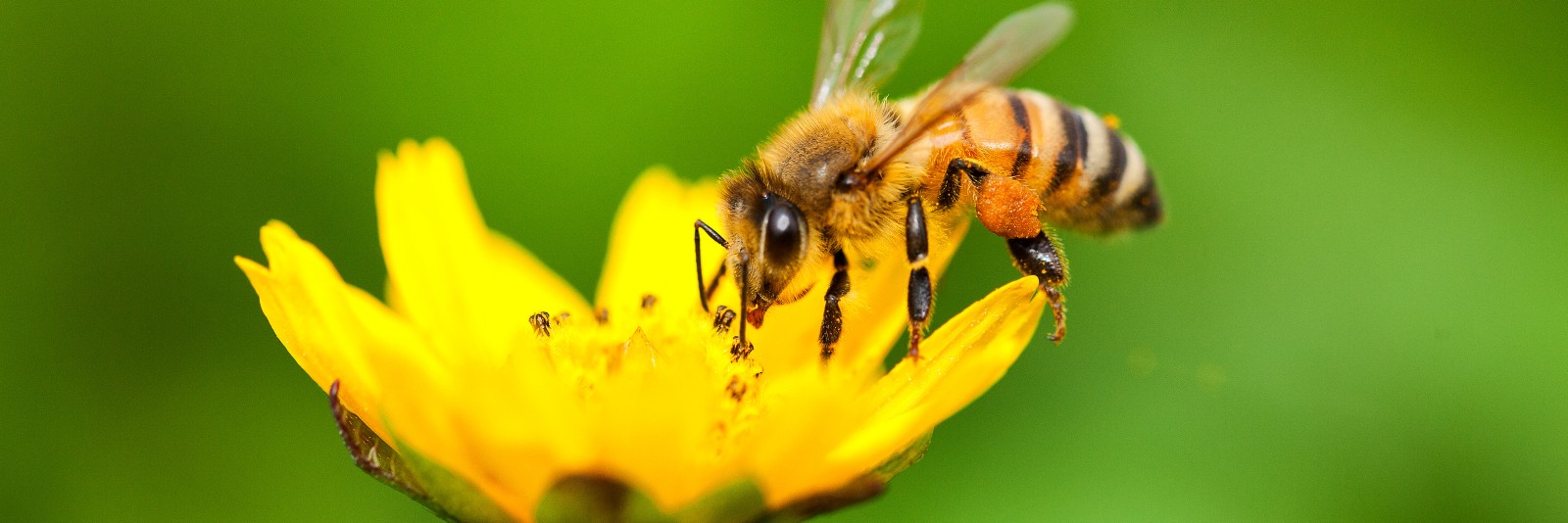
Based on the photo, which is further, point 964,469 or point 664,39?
point 664,39

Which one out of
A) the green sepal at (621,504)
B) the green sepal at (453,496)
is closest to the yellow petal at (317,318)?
the green sepal at (453,496)

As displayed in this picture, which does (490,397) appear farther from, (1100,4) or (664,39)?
(1100,4)

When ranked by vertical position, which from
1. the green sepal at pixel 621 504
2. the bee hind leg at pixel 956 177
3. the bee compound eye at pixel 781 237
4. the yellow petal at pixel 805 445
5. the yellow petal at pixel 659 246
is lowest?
the green sepal at pixel 621 504

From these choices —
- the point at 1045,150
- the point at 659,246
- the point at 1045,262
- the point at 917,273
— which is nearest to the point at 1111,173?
the point at 1045,150

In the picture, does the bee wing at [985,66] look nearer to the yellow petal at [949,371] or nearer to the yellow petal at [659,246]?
the yellow petal at [949,371]

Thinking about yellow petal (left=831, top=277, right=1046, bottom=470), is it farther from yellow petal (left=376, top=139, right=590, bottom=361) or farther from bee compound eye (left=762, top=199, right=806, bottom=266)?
yellow petal (left=376, top=139, right=590, bottom=361)

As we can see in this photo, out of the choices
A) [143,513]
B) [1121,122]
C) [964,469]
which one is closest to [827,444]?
[964,469]

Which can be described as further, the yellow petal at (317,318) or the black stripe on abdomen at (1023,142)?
the black stripe on abdomen at (1023,142)
